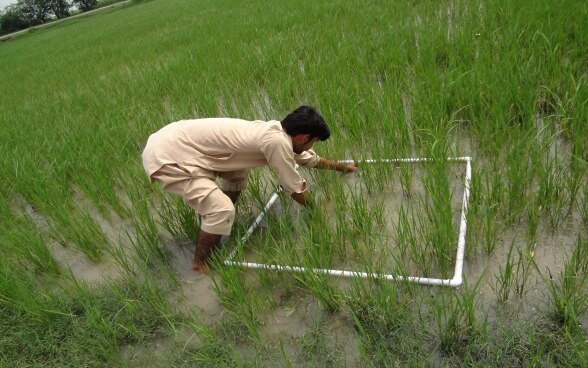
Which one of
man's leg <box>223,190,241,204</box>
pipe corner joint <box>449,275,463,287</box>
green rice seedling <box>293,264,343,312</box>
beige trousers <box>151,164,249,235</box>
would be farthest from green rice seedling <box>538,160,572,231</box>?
man's leg <box>223,190,241,204</box>

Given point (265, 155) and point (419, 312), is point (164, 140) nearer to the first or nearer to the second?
point (265, 155)

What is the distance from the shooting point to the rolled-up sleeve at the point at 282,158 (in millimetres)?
1784

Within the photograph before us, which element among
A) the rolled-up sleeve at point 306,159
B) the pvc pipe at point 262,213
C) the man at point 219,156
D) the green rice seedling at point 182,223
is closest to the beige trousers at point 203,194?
the man at point 219,156

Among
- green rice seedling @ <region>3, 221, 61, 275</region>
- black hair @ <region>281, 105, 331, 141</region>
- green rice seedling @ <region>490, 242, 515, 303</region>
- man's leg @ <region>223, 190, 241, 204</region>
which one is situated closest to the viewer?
green rice seedling @ <region>490, 242, 515, 303</region>

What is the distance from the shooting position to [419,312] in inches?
51.6

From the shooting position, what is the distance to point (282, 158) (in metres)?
1.80

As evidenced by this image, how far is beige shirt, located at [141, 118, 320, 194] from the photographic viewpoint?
182cm

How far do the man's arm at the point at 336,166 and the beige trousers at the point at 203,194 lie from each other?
1.81 ft

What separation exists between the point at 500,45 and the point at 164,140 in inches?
93.8

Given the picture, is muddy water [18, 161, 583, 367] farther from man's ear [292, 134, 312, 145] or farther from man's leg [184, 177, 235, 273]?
man's ear [292, 134, 312, 145]

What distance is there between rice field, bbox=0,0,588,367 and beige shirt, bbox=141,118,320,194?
0.79ft

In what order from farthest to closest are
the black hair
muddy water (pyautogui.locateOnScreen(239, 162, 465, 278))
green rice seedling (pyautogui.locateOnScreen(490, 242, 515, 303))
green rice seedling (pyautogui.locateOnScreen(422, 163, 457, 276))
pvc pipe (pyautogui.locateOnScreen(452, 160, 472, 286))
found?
1. the black hair
2. muddy water (pyautogui.locateOnScreen(239, 162, 465, 278))
3. green rice seedling (pyautogui.locateOnScreen(422, 163, 457, 276))
4. pvc pipe (pyautogui.locateOnScreen(452, 160, 472, 286))
5. green rice seedling (pyautogui.locateOnScreen(490, 242, 515, 303))

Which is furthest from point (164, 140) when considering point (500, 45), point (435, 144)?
point (500, 45)

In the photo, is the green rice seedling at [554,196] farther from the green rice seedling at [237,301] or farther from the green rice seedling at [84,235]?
the green rice seedling at [84,235]
